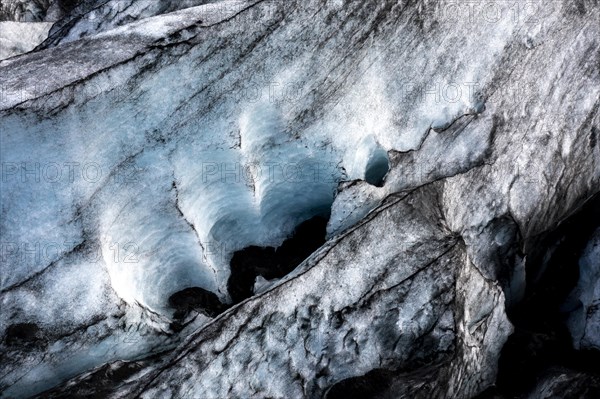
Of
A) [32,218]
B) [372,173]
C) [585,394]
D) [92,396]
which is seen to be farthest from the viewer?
[372,173]

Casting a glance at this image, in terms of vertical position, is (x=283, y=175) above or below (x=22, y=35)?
below

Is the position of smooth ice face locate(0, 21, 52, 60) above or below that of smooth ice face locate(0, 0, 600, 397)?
above

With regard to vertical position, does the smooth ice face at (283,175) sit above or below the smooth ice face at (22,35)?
below

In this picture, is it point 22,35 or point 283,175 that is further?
point 22,35

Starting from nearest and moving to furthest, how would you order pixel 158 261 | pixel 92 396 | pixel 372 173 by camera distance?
pixel 92 396 < pixel 158 261 < pixel 372 173

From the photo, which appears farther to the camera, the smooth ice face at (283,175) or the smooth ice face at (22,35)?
the smooth ice face at (22,35)

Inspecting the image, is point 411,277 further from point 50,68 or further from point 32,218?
point 50,68

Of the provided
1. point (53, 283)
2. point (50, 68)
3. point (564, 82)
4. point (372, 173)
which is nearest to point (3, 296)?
point (53, 283)

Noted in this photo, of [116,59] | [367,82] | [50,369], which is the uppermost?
[116,59]

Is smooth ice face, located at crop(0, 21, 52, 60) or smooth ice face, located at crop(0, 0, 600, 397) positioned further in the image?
smooth ice face, located at crop(0, 21, 52, 60)

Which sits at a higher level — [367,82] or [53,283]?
[367,82]

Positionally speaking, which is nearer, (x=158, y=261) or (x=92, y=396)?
(x=92, y=396)
